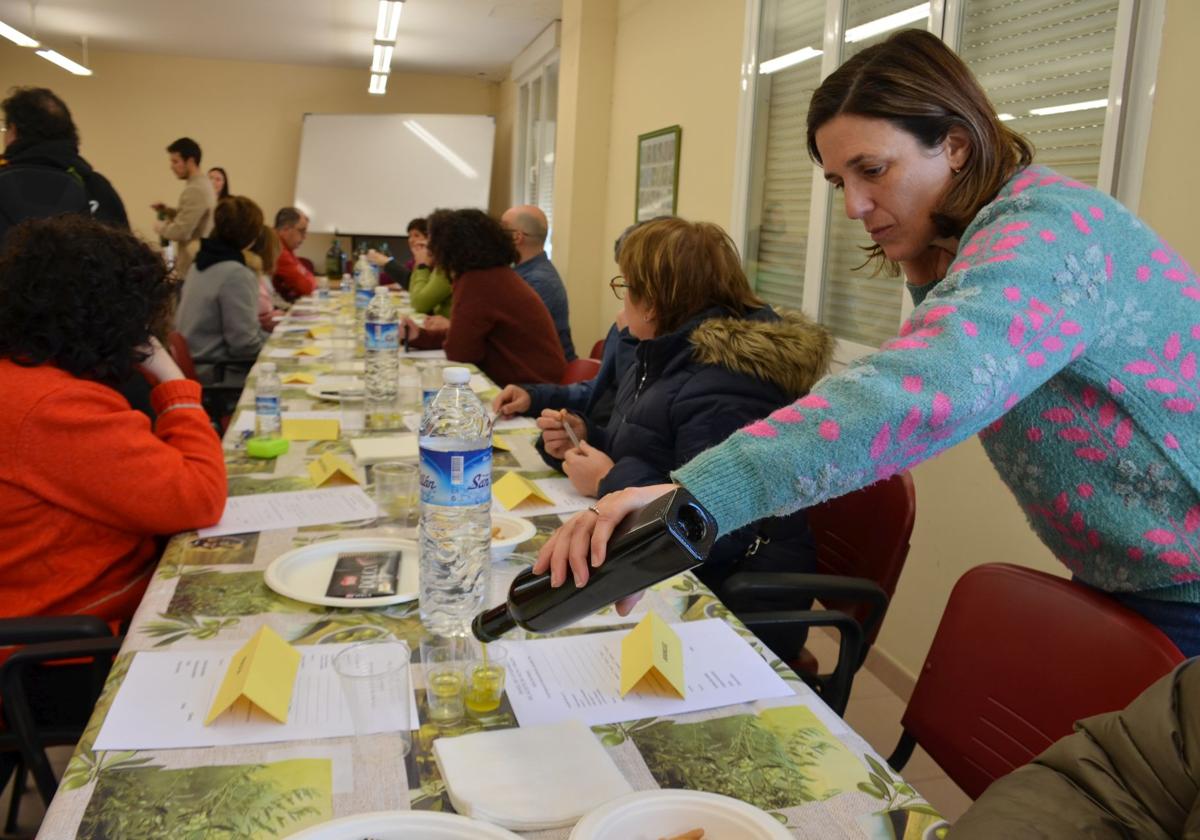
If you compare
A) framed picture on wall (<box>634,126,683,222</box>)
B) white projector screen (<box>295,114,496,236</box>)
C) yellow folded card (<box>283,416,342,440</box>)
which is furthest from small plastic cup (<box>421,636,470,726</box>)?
white projector screen (<box>295,114,496,236</box>)

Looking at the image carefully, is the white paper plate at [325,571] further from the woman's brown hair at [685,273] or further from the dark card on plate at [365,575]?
the woman's brown hair at [685,273]

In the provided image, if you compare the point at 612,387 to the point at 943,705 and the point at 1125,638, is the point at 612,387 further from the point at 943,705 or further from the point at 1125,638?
the point at 1125,638

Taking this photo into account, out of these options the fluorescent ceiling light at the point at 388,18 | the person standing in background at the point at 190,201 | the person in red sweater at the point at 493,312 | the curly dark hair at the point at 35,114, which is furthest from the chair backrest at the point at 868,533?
the person standing in background at the point at 190,201

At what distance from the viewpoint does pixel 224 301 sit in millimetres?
4301

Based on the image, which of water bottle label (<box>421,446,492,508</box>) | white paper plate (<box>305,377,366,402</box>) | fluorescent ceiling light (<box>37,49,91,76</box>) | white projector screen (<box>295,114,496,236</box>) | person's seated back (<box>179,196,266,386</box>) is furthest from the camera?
white projector screen (<box>295,114,496,236</box>)

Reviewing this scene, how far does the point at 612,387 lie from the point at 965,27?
4.71ft

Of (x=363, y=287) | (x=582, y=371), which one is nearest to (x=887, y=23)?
(x=582, y=371)

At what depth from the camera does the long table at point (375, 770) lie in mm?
804

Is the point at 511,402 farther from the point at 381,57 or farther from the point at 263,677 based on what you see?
the point at 381,57

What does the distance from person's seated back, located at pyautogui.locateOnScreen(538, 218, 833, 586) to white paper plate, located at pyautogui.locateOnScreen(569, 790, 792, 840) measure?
2.79 feet

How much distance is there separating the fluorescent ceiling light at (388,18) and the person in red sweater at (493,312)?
2.93 meters

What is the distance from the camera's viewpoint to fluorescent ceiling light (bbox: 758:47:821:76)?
3.64 m

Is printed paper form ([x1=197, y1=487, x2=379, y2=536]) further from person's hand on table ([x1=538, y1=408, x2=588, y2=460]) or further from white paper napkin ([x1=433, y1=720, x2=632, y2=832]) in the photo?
white paper napkin ([x1=433, y1=720, x2=632, y2=832])

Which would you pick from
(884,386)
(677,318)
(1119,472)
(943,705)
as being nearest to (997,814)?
(884,386)
